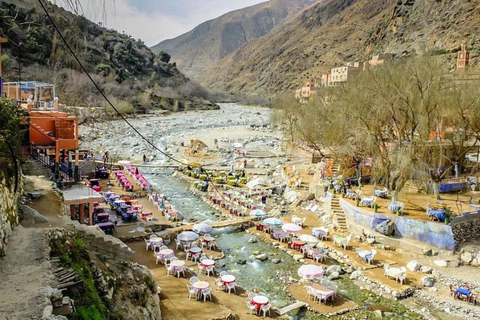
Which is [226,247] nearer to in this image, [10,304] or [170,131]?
[10,304]

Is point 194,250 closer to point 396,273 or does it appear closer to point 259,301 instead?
point 259,301

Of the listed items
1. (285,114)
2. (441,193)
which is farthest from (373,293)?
(285,114)

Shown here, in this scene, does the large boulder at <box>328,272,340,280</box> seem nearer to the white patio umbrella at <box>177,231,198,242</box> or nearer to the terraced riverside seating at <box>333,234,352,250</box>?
the terraced riverside seating at <box>333,234,352,250</box>

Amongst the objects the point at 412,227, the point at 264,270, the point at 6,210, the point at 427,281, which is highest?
the point at 6,210

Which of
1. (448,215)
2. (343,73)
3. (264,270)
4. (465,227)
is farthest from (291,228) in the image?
(343,73)

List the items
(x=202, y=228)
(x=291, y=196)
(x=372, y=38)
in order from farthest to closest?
(x=372, y=38), (x=291, y=196), (x=202, y=228)

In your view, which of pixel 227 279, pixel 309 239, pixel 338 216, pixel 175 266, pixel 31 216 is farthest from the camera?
pixel 338 216
